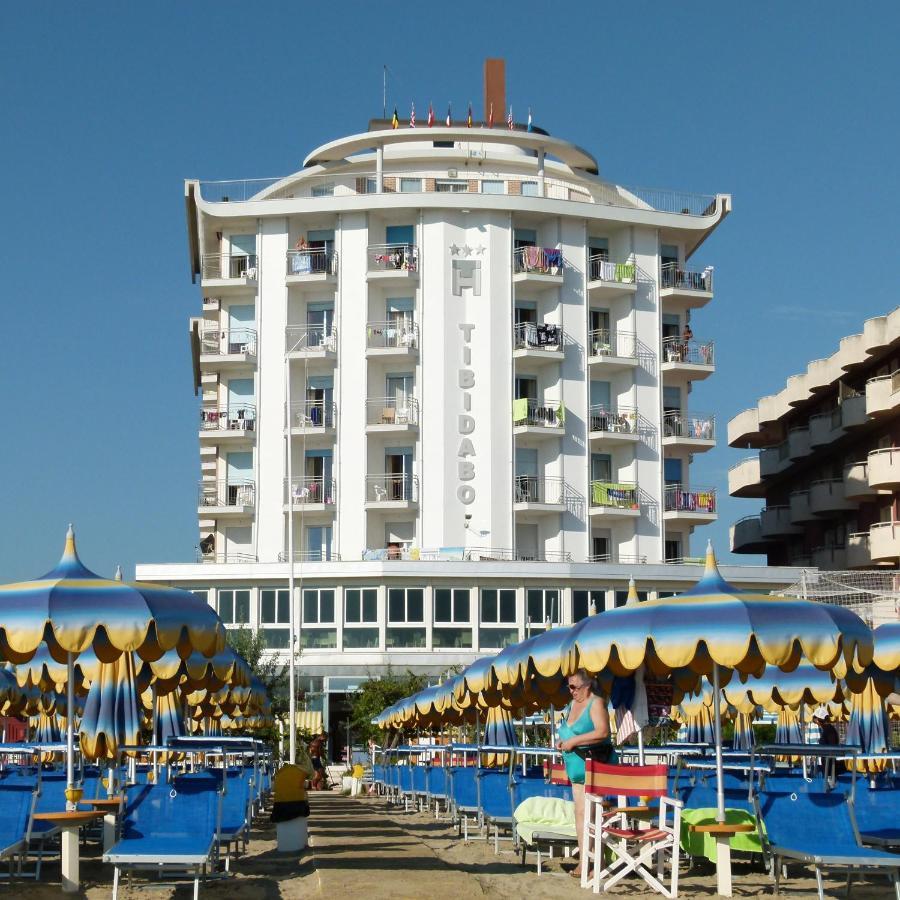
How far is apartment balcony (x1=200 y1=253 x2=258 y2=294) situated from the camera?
220 feet

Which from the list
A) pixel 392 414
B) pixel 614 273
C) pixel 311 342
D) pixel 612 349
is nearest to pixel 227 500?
pixel 311 342

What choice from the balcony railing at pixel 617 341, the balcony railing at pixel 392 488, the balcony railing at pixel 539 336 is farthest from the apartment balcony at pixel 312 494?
the balcony railing at pixel 617 341

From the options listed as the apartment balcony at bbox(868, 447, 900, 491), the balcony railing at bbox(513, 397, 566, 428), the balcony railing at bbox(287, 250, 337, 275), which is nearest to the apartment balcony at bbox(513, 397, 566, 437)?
the balcony railing at bbox(513, 397, 566, 428)

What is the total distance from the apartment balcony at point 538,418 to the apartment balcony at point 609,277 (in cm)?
559

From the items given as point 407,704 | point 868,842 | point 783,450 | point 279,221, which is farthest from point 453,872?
point 783,450

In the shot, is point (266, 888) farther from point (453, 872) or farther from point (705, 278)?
point (705, 278)

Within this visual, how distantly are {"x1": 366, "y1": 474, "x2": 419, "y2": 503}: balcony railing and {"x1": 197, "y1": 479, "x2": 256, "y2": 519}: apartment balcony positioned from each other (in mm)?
5134

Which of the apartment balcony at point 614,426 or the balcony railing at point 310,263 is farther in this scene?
the apartment balcony at point 614,426

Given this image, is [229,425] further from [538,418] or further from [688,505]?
[688,505]

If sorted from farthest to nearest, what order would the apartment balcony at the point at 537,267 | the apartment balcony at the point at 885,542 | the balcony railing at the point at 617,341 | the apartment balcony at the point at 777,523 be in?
1. the apartment balcony at the point at 777,523
2. the balcony railing at the point at 617,341
3. the apartment balcony at the point at 537,267
4. the apartment balcony at the point at 885,542

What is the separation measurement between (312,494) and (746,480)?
1068 inches

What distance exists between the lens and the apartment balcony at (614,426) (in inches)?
2643

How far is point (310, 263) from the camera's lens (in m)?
66.6

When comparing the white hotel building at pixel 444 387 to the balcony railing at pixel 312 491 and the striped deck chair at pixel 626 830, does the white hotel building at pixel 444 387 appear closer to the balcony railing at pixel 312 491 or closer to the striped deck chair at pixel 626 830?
the balcony railing at pixel 312 491
